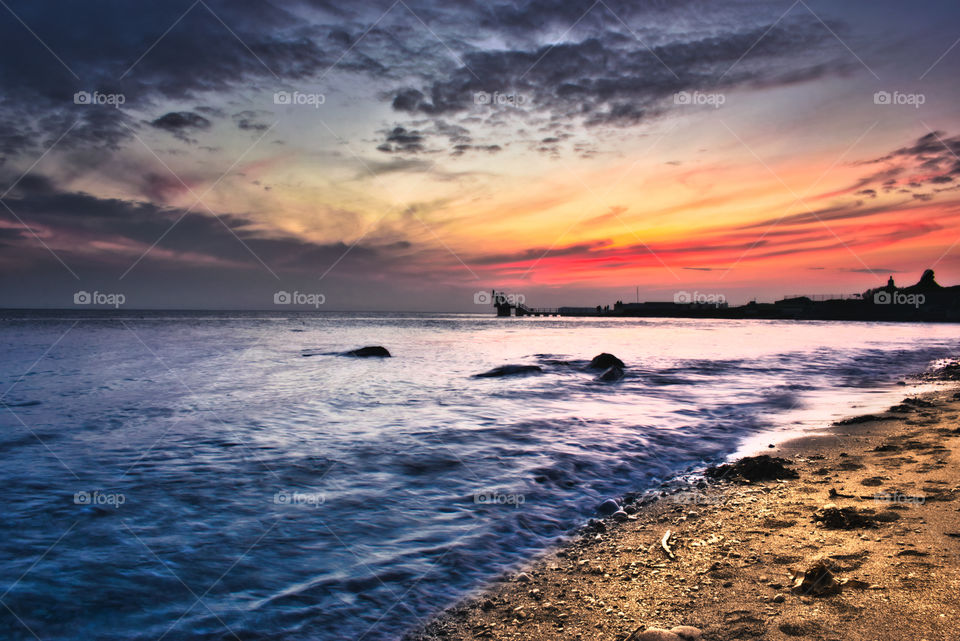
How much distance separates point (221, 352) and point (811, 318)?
166629 millimetres

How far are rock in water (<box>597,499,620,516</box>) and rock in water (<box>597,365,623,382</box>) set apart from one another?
15.0 m

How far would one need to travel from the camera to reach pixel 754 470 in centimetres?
764

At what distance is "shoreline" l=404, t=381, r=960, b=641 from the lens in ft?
11.4

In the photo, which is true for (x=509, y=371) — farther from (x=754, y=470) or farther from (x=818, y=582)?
(x=818, y=582)

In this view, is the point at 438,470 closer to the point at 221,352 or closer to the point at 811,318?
the point at 221,352

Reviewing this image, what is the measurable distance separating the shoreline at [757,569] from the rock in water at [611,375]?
1404cm

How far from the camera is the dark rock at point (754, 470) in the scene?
24.5 ft

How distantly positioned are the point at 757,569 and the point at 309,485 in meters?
6.30

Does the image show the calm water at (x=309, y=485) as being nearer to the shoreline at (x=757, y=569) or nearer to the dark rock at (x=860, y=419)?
the dark rock at (x=860, y=419)

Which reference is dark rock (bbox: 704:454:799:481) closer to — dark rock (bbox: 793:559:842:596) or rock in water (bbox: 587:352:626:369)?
dark rock (bbox: 793:559:842:596)

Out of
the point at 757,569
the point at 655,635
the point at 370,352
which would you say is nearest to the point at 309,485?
the point at 655,635

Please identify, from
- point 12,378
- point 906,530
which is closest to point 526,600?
point 906,530

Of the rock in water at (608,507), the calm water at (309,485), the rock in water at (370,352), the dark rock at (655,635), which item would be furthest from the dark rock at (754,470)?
the rock in water at (370,352)

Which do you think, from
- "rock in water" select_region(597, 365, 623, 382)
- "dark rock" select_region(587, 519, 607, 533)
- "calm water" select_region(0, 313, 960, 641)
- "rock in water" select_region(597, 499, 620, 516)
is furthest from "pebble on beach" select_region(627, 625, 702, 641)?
"rock in water" select_region(597, 365, 623, 382)
